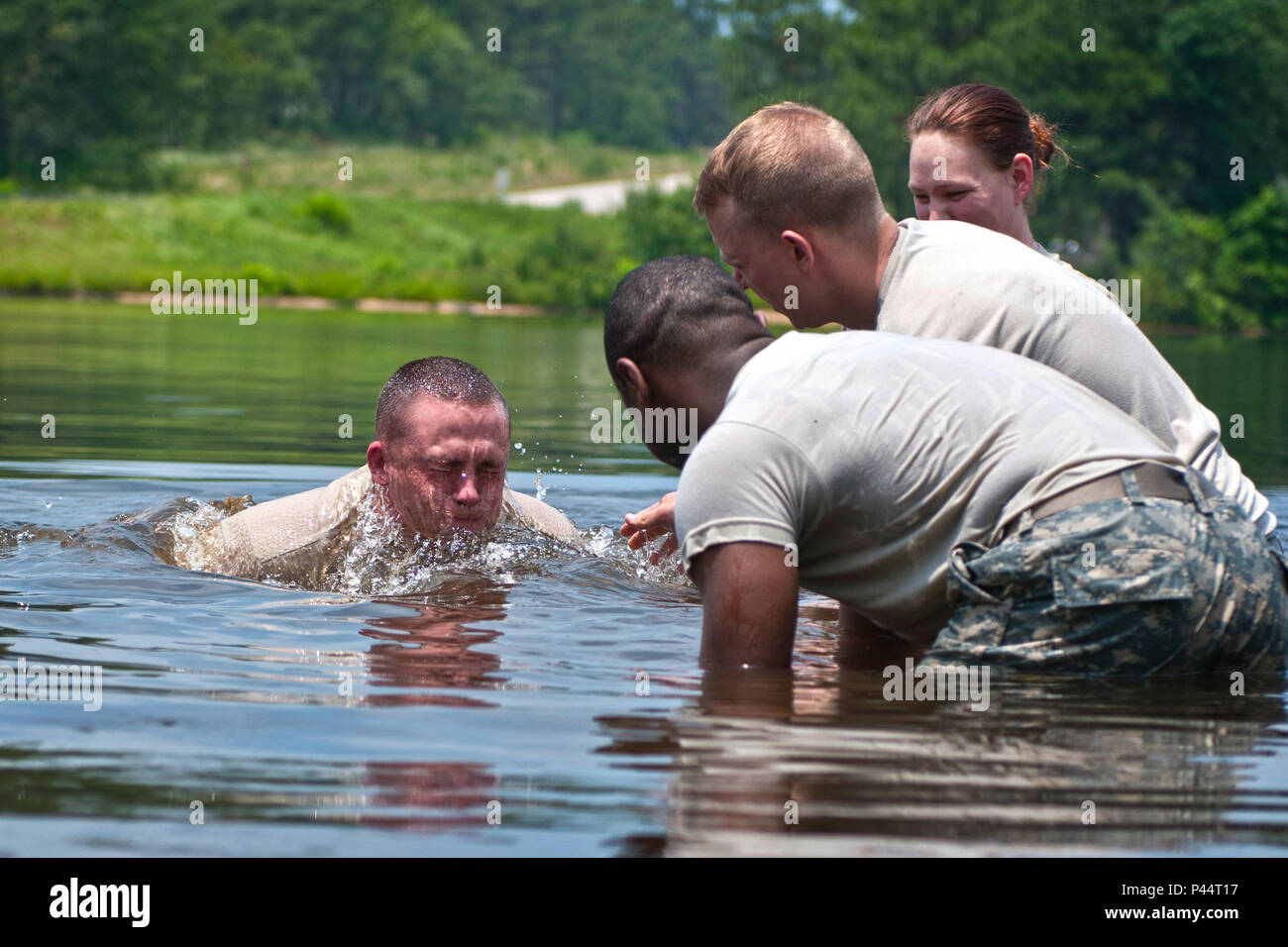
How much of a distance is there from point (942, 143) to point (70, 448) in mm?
6985

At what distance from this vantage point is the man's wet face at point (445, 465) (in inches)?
239

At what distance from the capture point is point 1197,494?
3873mm

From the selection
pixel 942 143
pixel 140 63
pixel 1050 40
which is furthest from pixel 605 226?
pixel 942 143

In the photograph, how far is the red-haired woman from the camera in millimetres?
5809

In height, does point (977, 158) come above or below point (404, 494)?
above

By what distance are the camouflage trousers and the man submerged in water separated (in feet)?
8.29

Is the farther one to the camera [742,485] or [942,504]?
[942,504]
